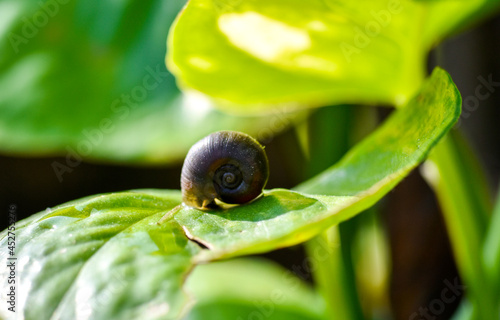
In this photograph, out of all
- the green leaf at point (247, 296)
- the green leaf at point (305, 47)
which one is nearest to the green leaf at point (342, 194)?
the green leaf at point (305, 47)

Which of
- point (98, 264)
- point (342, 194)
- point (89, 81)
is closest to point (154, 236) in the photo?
point (98, 264)

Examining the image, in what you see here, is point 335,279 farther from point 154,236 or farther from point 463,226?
point 154,236

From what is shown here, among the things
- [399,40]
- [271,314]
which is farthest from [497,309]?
[271,314]

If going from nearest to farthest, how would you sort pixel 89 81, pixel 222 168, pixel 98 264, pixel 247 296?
pixel 98 264
pixel 222 168
pixel 89 81
pixel 247 296

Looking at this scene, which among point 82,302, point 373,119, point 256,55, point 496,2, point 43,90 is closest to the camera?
point 82,302

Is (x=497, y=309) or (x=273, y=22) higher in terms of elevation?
(x=273, y=22)

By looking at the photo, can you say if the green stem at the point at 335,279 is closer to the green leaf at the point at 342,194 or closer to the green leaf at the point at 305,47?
the green leaf at the point at 305,47

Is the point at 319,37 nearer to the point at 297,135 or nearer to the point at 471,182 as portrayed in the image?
the point at 471,182
